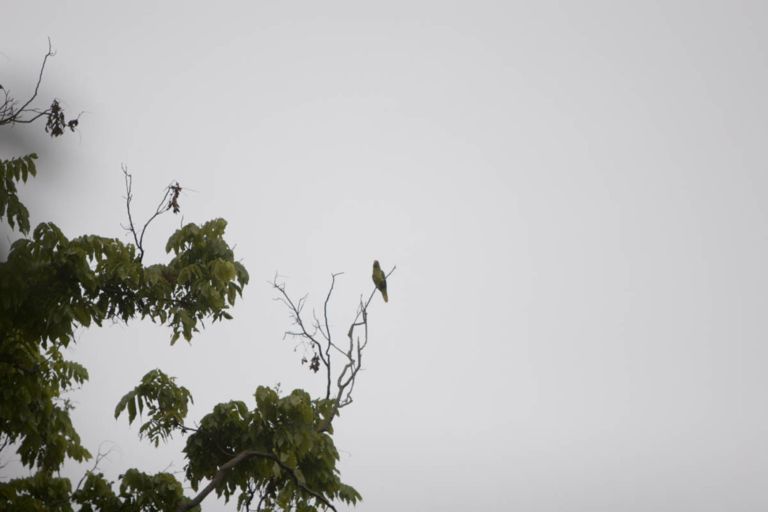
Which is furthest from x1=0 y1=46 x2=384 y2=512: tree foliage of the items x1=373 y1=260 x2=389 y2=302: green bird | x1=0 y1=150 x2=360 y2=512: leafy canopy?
x1=373 y1=260 x2=389 y2=302: green bird

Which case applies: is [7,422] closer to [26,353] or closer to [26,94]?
[26,353]

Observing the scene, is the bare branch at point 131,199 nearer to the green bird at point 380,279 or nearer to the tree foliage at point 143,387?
the tree foliage at point 143,387

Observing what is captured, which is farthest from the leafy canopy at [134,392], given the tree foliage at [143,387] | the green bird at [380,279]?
the green bird at [380,279]

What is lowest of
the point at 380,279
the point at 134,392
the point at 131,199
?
the point at 134,392

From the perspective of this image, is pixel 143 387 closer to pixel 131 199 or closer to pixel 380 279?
pixel 131 199

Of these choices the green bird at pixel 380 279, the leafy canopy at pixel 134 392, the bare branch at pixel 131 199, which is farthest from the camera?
the green bird at pixel 380 279

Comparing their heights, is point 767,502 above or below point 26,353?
above

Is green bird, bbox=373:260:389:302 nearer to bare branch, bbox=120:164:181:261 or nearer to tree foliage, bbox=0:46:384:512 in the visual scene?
tree foliage, bbox=0:46:384:512

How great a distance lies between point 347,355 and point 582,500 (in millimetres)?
213889

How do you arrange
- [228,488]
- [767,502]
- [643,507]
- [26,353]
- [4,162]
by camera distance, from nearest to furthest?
[4,162], [26,353], [228,488], [643,507], [767,502]

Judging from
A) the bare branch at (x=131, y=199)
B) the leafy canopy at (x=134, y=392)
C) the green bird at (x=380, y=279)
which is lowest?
the leafy canopy at (x=134, y=392)

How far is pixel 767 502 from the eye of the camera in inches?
7800

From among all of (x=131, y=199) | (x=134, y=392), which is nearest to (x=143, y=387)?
(x=134, y=392)

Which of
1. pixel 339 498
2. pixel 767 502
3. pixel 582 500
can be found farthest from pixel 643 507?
pixel 339 498
